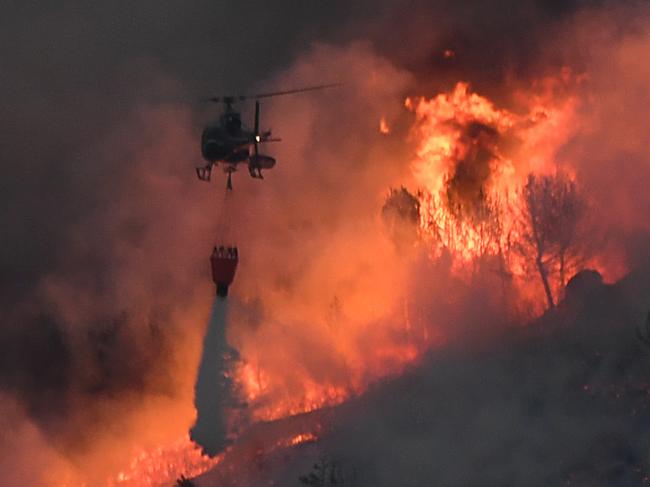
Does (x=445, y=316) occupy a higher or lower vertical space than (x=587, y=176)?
lower

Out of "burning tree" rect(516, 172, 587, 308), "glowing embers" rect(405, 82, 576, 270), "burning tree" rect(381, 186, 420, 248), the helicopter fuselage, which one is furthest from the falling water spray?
"burning tree" rect(516, 172, 587, 308)

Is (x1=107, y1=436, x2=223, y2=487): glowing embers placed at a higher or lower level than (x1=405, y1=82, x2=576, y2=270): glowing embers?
lower

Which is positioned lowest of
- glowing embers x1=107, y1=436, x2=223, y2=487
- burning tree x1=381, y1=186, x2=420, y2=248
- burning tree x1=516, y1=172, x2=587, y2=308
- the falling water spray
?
glowing embers x1=107, y1=436, x2=223, y2=487

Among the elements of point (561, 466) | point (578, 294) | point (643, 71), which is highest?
point (643, 71)

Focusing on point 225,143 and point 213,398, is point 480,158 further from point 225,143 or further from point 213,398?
point 213,398

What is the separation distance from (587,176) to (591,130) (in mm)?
3810

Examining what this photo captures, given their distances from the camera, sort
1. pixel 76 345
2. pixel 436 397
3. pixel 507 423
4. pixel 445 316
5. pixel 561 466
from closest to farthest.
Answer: pixel 561 466
pixel 507 423
pixel 436 397
pixel 445 316
pixel 76 345

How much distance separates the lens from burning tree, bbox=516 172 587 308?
70.1m

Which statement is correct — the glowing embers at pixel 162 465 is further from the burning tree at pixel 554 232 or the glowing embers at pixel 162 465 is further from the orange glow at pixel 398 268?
the burning tree at pixel 554 232

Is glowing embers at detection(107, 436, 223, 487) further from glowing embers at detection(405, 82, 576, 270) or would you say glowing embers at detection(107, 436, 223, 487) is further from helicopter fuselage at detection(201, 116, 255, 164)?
glowing embers at detection(405, 82, 576, 270)

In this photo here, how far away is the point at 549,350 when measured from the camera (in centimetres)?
6053

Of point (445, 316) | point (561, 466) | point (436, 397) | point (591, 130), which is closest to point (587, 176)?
point (591, 130)

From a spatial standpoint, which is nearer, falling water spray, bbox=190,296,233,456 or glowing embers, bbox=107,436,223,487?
falling water spray, bbox=190,296,233,456

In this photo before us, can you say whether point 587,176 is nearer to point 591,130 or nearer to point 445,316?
point 591,130
